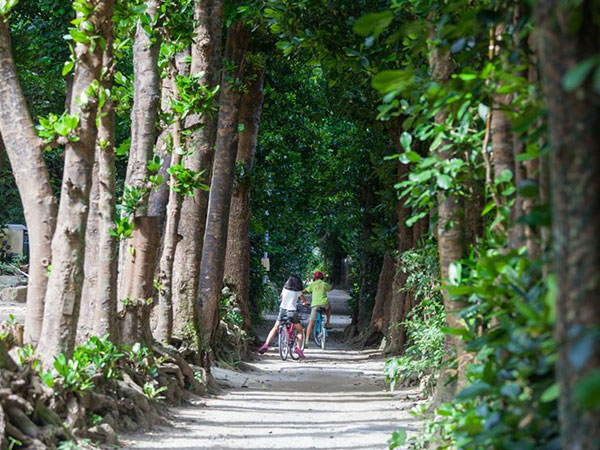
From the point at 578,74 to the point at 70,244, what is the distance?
21.0 feet

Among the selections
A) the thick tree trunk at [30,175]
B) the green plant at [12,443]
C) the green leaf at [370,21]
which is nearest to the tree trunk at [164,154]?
the thick tree trunk at [30,175]

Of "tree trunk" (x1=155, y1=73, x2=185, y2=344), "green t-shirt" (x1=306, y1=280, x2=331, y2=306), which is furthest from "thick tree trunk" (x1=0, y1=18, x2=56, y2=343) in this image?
"green t-shirt" (x1=306, y1=280, x2=331, y2=306)

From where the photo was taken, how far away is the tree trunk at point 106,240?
9844 millimetres

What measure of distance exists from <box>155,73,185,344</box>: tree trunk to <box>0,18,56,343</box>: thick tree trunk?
473 centimetres

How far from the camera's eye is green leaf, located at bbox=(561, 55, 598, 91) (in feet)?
8.48

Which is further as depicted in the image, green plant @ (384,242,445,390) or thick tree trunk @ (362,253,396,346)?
thick tree trunk @ (362,253,396,346)

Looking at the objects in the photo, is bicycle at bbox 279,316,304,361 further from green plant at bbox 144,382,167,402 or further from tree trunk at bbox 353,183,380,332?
green plant at bbox 144,382,167,402

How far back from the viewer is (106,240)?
10.0 metres

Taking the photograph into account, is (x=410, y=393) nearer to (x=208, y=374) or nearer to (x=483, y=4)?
(x=208, y=374)

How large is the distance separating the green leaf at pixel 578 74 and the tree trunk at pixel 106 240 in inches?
299

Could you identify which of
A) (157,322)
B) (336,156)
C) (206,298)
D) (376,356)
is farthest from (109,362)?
(336,156)

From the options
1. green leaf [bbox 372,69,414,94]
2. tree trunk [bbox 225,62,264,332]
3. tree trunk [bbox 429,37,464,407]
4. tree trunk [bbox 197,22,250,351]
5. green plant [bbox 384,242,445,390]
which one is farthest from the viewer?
tree trunk [bbox 225,62,264,332]

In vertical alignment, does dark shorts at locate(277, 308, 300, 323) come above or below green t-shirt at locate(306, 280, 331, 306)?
below

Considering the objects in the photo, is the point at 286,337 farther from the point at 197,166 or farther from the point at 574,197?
the point at 574,197
